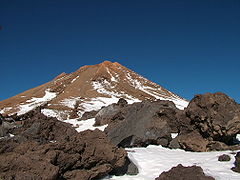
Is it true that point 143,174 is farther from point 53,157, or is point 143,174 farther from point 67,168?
point 53,157

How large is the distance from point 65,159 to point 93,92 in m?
92.1

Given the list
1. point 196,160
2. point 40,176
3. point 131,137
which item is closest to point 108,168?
point 40,176

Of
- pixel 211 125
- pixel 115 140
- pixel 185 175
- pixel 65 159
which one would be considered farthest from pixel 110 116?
pixel 185 175

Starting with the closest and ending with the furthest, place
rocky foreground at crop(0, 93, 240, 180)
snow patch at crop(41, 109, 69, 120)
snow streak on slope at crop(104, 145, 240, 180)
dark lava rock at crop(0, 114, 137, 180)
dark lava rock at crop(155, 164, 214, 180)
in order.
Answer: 1. dark lava rock at crop(0, 114, 137, 180)
2. rocky foreground at crop(0, 93, 240, 180)
3. dark lava rock at crop(155, 164, 214, 180)
4. snow streak on slope at crop(104, 145, 240, 180)
5. snow patch at crop(41, 109, 69, 120)

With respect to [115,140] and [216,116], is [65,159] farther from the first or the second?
[216,116]

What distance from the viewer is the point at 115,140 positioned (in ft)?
47.3

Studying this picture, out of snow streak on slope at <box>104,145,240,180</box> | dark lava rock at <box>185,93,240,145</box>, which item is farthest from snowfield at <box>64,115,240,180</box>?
dark lava rock at <box>185,93,240,145</box>

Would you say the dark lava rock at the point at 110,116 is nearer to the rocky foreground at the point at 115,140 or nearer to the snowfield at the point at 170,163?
the rocky foreground at the point at 115,140

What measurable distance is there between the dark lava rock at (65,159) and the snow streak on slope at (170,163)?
0.66m

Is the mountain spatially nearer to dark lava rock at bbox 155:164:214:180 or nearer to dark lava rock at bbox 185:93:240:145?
dark lava rock at bbox 185:93:240:145

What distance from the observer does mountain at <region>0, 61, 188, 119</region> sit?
83.8 metres

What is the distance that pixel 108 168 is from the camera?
8.41m

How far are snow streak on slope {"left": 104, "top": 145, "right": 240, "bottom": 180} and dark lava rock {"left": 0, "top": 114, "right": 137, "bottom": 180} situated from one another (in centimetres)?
66

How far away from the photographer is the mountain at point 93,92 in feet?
275
